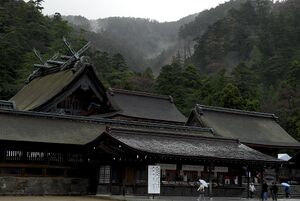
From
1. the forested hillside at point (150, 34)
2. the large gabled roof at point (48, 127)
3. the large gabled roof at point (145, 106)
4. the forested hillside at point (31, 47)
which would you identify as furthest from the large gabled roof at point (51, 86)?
the forested hillside at point (150, 34)

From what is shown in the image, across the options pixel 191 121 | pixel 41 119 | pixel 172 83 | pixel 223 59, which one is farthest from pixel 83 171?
pixel 223 59

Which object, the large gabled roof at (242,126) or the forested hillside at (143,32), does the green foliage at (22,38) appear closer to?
the large gabled roof at (242,126)

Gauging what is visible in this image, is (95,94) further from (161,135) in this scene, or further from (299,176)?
(299,176)

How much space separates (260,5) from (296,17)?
59.3ft

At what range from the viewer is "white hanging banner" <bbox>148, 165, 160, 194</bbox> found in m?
24.8

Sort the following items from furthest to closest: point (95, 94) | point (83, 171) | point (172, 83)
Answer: point (172, 83) → point (95, 94) → point (83, 171)

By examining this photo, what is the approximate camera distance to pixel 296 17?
100m

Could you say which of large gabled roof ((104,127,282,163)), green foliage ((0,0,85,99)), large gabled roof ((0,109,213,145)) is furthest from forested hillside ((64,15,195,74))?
large gabled roof ((0,109,213,145))

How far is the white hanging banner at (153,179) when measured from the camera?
2477 cm

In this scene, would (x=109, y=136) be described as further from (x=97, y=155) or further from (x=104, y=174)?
(x=104, y=174)

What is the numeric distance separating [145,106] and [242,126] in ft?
38.7

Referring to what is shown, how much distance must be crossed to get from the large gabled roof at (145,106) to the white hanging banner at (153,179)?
846 inches

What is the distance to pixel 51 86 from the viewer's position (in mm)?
36969

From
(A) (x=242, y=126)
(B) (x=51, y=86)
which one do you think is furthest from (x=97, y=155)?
(A) (x=242, y=126)
